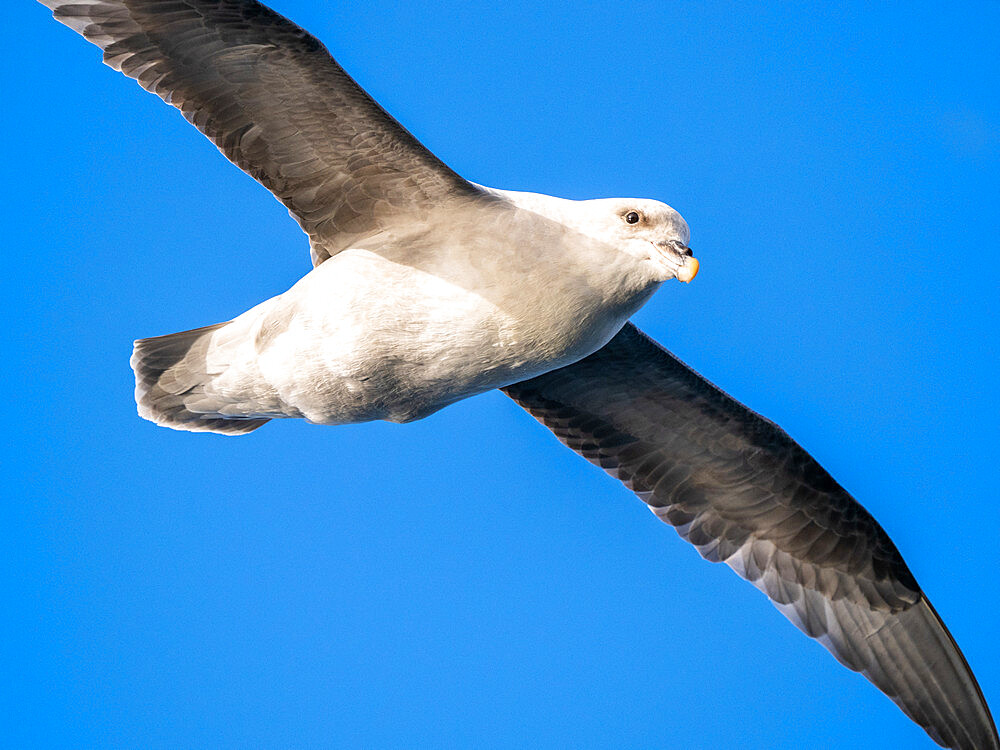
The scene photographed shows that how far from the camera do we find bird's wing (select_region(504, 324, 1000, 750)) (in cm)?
754

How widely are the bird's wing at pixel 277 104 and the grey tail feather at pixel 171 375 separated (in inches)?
40.6

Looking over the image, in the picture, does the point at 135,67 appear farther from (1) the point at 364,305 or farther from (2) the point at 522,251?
(2) the point at 522,251

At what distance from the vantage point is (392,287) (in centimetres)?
607

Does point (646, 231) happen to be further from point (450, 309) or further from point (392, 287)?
point (392, 287)

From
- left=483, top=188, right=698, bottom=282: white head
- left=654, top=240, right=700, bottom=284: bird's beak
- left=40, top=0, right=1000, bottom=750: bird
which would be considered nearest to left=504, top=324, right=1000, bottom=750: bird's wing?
left=40, top=0, right=1000, bottom=750: bird

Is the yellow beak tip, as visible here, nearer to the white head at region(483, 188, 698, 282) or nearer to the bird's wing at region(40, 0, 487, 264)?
the white head at region(483, 188, 698, 282)

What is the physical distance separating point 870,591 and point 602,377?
7.30ft

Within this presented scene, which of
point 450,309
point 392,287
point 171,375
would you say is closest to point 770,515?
point 450,309

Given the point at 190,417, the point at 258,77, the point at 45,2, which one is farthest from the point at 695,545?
the point at 45,2

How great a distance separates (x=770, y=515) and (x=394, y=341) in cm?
310

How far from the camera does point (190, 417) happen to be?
7078mm

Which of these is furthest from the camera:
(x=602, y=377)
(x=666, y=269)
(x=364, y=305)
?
(x=602, y=377)

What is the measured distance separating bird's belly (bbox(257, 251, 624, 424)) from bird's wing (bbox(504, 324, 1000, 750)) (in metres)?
1.53

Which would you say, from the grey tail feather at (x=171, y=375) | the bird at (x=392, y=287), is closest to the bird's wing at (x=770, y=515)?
the bird at (x=392, y=287)
